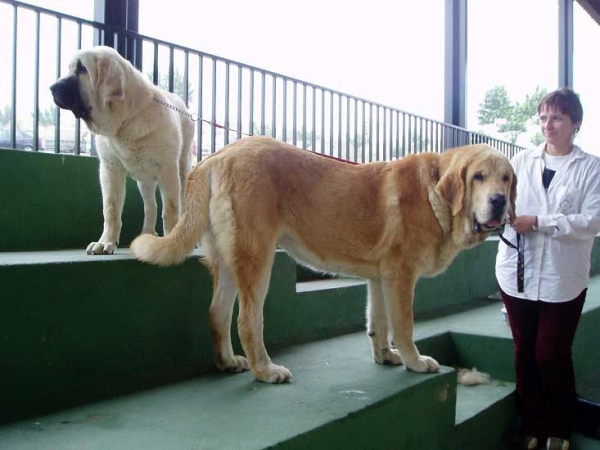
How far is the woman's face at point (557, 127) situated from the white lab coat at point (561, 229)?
9 centimetres

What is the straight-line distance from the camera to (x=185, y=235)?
2.33m

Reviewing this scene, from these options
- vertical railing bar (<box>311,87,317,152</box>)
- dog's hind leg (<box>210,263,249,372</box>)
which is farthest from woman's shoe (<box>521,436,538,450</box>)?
vertical railing bar (<box>311,87,317,152</box>)

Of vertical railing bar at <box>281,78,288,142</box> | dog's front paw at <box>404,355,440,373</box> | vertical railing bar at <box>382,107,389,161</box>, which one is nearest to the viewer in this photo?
dog's front paw at <box>404,355,440,373</box>

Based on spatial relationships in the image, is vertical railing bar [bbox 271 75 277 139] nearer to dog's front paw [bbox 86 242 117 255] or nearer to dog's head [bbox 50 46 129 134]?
dog's head [bbox 50 46 129 134]

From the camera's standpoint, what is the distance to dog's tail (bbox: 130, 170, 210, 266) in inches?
89.1

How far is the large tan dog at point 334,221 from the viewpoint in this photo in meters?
2.35

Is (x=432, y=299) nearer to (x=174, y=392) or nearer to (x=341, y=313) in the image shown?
(x=341, y=313)

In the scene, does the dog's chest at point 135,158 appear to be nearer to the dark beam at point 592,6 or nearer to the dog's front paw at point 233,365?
the dog's front paw at point 233,365

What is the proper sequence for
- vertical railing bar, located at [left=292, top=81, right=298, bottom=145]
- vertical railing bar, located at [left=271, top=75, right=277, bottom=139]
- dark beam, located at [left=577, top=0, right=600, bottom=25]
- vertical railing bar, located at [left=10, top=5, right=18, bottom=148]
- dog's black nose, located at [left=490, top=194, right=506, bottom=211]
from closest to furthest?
dog's black nose, located at [left=490, top=194, right=506, bottom=211] < vertical railing bar, located at [left=10, top=5, right=18, bottom=148] < vertical railing bar, located at [left=271, top=75, right=277, bottom=139] < vertical railing bar, located at [left=292, top=81, right=298, bottom=145] < dark beam, located at [left=577, top=0, right=600, bottom=25]

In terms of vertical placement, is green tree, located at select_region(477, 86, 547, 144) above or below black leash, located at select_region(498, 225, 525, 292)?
above

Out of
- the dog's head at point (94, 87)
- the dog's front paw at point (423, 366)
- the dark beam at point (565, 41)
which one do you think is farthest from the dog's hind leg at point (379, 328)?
the dark beam at point (565, 41)

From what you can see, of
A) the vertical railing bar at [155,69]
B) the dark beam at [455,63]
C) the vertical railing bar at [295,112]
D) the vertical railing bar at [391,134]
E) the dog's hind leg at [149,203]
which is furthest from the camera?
the dark beam at [455,63]

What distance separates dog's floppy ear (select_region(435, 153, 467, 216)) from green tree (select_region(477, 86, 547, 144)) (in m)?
9.31

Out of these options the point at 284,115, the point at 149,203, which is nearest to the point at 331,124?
the point at 284,115
